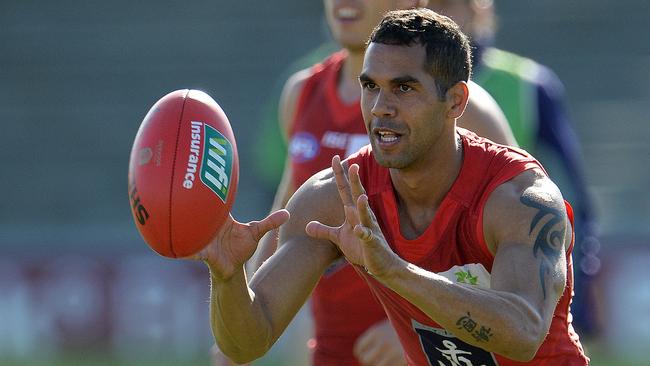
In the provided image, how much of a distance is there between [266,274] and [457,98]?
0.79m

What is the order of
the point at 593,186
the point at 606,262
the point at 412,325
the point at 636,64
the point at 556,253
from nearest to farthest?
the point at 556,253, the point at 412,325, the point at 606,262, the point at 593,186, the point at 636,64

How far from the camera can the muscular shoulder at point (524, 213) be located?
11.4 ft

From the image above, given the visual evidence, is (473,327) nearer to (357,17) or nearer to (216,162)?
(216,162)

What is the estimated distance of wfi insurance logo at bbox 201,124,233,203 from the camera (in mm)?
3523

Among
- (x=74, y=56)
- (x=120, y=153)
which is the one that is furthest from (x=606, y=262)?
(x=74, y=56)

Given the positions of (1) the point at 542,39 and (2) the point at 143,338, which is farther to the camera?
(1) the point at 542,39

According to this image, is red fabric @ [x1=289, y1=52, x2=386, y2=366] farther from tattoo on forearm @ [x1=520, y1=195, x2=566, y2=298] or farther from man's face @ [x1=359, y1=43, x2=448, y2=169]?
tattoo on forearm @ [x1=520, y1=195, x2=566, y2=298]

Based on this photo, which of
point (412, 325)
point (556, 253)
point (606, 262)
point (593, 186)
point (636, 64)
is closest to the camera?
point (556, 253)

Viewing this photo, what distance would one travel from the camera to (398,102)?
3.54 m

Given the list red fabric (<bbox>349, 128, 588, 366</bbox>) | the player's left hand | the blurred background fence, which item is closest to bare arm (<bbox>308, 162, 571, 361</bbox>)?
red fabric (<bbox>349, 128, 588, 366</bbox>)

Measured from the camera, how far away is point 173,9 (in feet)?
43.7

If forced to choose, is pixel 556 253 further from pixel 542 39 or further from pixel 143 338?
pixel 542 39

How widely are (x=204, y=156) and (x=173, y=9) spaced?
1003 centimetres

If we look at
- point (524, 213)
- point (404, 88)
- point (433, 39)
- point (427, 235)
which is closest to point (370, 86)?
point (404, 88)
